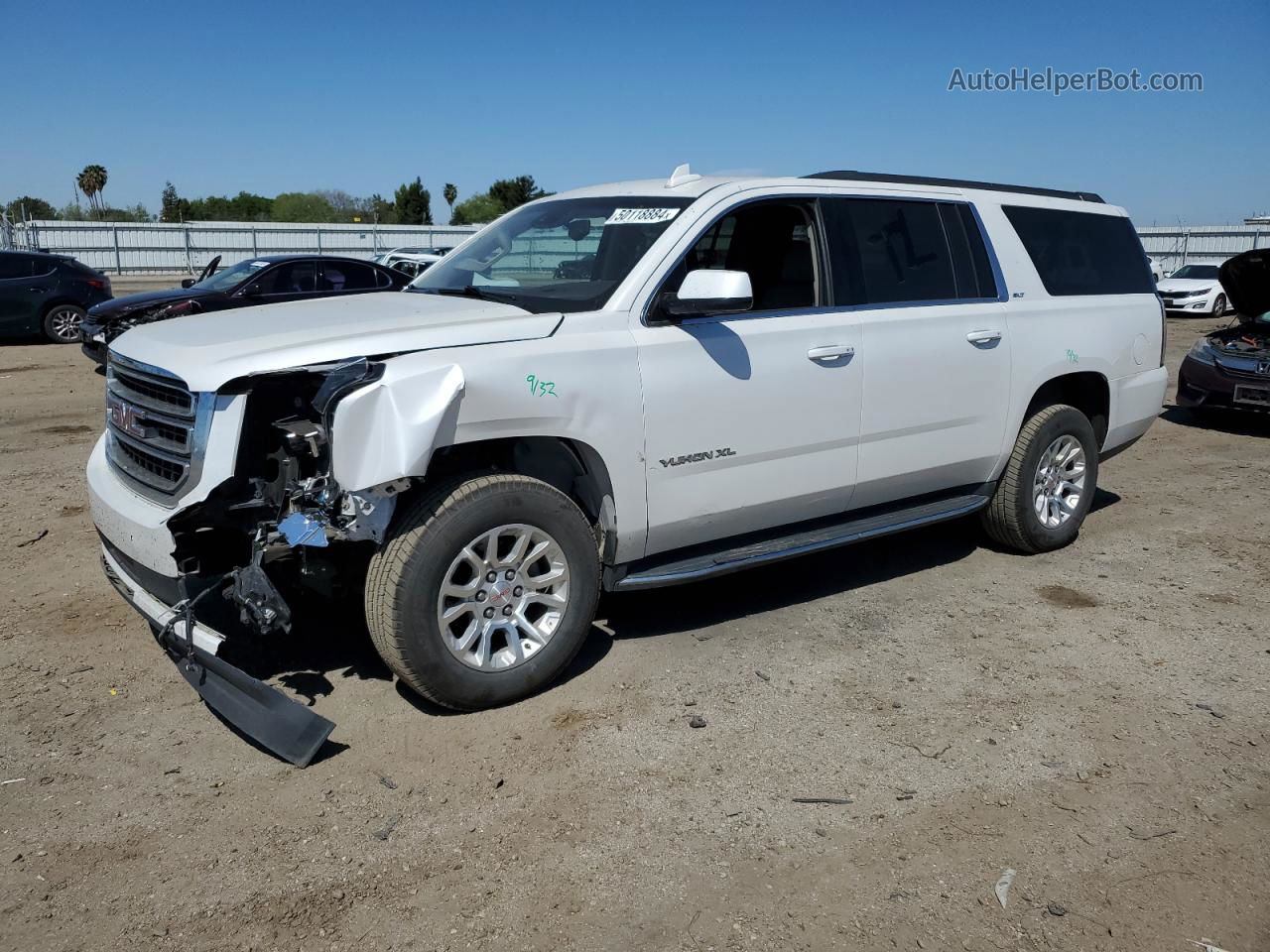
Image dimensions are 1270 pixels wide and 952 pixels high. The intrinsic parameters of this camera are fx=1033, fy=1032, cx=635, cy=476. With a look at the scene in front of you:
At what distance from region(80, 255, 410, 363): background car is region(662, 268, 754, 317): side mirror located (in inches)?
303

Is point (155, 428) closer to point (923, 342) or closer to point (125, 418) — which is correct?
point (125, 418)

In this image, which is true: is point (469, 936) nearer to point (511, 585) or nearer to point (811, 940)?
point (811, 940)

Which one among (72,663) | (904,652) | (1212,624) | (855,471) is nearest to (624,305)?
(855,471)

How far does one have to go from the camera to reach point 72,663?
449cm

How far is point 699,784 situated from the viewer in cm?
363

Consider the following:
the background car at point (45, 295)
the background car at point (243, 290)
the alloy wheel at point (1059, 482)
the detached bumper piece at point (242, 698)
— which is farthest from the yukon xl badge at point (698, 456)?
the background car at point (45, 295)

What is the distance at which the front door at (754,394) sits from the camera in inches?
170

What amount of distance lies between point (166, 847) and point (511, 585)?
1457 mm

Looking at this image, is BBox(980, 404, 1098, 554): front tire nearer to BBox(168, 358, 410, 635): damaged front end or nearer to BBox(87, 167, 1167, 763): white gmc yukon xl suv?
BBox(87, 167, 1167, 763): white gmc yukon xl suv

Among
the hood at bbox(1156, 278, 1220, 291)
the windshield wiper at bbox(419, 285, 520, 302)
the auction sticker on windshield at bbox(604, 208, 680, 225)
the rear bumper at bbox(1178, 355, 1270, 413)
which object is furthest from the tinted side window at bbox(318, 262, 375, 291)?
the hood at bbox(1156, 278, 1220, 291)

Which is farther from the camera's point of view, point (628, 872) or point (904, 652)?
point (904, 652)

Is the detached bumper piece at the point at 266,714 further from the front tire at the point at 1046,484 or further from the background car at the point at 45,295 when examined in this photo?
the background car at the point at 45,295

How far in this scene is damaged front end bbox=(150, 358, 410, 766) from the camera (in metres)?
3.64

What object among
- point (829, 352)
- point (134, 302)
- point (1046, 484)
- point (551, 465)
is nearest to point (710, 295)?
point (829, 352)
